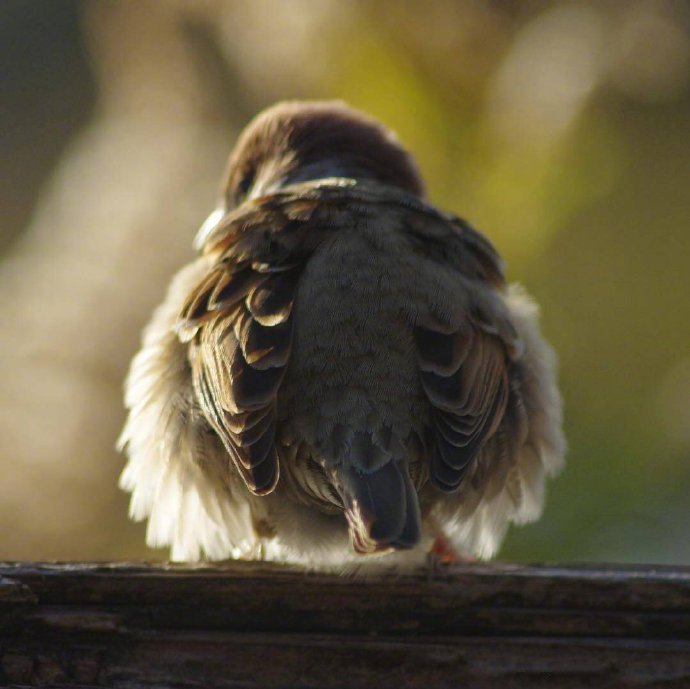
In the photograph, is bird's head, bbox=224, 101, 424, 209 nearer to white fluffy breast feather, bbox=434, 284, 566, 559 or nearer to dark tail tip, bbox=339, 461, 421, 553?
white fluffy breast feather, bbox=434, 284, 566, 559

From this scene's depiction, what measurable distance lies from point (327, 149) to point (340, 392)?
1798 mm

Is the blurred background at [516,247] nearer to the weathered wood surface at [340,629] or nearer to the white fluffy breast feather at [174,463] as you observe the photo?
the white fluffy breast feather at [174,463]

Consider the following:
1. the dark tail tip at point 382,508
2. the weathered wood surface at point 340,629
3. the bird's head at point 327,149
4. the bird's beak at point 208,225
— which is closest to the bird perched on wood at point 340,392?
the dark tail tip at point 382,508

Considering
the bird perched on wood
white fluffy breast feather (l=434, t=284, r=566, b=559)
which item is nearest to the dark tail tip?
the bird perched on wood

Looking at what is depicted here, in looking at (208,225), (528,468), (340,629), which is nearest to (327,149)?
(208,225)

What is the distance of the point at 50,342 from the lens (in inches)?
149

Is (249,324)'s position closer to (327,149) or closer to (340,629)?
(340,629)

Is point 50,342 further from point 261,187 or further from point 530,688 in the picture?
point 530,688

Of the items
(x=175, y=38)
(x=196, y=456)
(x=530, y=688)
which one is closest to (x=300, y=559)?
(x=196, y=456)

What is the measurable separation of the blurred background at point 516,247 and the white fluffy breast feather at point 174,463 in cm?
42

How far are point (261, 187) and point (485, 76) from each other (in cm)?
96

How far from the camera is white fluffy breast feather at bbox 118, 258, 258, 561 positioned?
2.99 meters

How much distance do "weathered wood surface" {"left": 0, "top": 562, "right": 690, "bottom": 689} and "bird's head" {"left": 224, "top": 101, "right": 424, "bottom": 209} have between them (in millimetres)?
2256

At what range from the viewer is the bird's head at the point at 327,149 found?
423 centimetres
